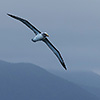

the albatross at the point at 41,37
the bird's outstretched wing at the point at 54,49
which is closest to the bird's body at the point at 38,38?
the albatross at the point at 41,37

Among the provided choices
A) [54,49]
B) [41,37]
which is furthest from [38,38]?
[54,49]

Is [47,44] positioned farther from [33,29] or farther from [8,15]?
[8,15]

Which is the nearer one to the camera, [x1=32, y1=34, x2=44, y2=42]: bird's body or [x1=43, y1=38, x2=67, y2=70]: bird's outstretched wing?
[x1=32, y1=34, x2=44, y2=42]: bird's body

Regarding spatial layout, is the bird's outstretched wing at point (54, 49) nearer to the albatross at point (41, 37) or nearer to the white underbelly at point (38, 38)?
the albatross at point (41, 37)

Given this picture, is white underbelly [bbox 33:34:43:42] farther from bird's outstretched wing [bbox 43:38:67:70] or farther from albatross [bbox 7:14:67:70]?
bird's outstretched wing [bbox 43:38:67:70]

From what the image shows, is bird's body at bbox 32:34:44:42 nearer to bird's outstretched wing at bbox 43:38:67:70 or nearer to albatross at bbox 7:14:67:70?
albatross at bbox 7:14:67:70

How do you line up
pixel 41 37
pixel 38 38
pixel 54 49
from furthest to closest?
pixel 54 49, pixel 38 38, pixel 41 37

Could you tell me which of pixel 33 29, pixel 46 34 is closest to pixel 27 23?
pixel 33 29

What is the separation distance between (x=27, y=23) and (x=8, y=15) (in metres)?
4.26

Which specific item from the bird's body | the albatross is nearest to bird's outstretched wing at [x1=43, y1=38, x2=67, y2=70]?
the albatross

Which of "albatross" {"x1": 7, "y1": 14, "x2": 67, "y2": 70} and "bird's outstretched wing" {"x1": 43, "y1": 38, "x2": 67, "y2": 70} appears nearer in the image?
"albatross" {"x1": 7, "y1": 14, "x2": 67, "y2": 70}

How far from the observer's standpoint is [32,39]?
60.0 meters

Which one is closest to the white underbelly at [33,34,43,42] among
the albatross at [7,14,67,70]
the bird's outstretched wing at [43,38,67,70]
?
the albatross at [7,14,67,70]

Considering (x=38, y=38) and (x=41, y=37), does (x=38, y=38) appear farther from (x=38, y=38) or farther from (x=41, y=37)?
(x=41, y=37)
